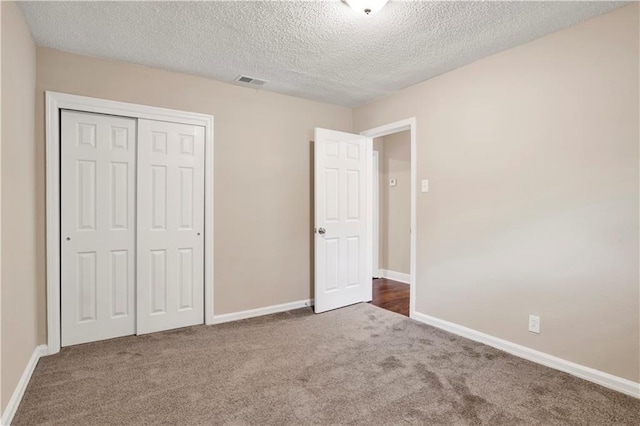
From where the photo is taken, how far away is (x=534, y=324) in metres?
2.58

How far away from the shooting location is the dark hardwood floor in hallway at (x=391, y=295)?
3.97 m

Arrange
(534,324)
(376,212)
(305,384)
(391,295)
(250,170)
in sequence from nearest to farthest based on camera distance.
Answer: (305,384) → (534,324) → (250,170) → (391,295) → (376,212)

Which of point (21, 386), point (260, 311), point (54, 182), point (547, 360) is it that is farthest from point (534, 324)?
point (54, 182)

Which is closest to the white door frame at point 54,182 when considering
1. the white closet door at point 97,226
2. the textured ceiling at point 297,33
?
the white closet door at point 97,226

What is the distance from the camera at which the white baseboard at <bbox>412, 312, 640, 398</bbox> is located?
7.03 ft

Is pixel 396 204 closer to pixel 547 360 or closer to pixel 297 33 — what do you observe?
pixel 547 360

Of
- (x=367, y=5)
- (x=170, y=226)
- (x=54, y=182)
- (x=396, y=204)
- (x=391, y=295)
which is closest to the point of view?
(x=367, y=5)

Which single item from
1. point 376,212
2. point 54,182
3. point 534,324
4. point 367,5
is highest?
point 367,5

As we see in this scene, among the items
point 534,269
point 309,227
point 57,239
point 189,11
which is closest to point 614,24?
point 534,269

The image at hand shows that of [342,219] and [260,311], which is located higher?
[342,219]

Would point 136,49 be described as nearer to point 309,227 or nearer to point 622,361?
point 309,227

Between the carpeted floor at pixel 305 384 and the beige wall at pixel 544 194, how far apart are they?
35 centimetres

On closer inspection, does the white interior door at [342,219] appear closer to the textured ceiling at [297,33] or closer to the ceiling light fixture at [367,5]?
the textured ceiling at [297,33]

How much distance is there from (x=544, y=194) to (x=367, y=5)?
1.85 metres
